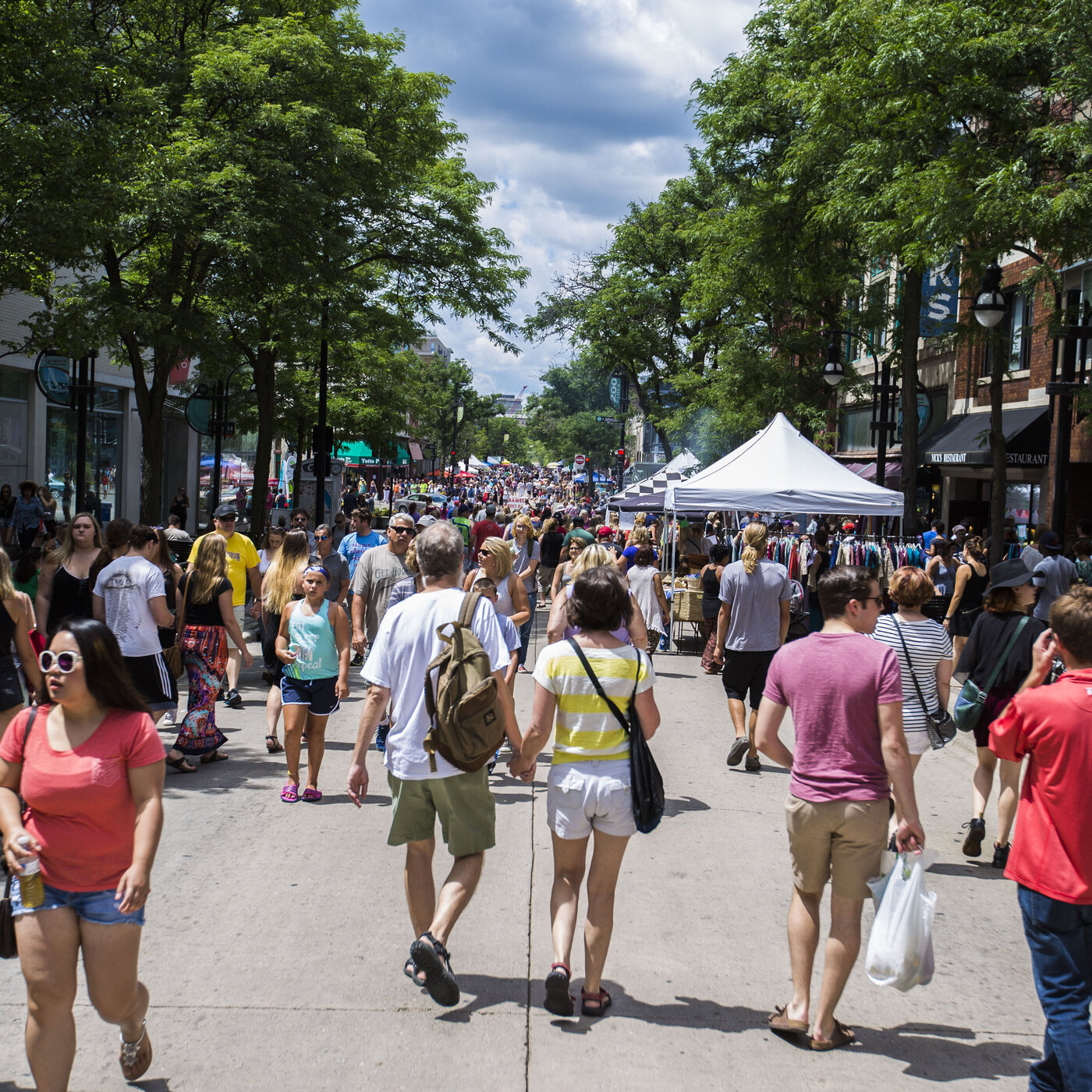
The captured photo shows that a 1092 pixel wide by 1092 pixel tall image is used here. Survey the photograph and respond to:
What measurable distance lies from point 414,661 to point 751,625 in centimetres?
449

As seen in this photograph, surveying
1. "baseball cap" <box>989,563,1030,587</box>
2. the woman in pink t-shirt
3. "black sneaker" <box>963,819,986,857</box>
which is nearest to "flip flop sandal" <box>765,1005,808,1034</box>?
the woman in pink t-shirt

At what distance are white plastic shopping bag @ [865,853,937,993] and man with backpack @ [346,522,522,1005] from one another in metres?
1.47

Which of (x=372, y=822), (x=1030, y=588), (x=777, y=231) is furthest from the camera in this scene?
(x=777, y=231)

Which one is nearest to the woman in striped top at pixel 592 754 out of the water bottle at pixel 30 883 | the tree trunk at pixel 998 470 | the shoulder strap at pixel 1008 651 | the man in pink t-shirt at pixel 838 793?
the man in pink t-shirt at pixel 838 793

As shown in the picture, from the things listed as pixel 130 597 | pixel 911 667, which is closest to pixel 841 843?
pixel 911 667

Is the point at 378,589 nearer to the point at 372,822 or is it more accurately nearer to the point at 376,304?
the point at 372,822

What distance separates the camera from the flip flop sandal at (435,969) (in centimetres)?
405

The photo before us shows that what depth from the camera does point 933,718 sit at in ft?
19.3

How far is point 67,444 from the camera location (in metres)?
27.9

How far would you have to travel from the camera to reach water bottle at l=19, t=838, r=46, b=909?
3107 mm

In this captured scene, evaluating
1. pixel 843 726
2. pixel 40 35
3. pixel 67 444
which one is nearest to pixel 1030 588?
pixel 843 726

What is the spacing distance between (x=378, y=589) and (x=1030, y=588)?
4.89 meters

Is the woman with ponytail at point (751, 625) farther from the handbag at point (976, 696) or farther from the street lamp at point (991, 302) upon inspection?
the street lamp at point (991, 302)

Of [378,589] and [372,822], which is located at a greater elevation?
[378,589]
